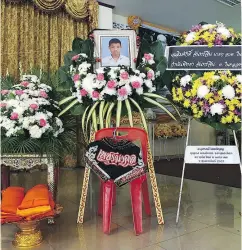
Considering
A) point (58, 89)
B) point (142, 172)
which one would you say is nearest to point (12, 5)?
point (58, 89)

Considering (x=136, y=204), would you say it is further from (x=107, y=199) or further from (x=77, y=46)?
(x=77, y=46)

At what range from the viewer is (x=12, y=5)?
4.51 meters

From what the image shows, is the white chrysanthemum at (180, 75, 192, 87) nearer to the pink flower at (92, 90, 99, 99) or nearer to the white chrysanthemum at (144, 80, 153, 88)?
the white chrysanthemum at (144, 80, 153, 88)

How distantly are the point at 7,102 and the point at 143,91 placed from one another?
1017mm

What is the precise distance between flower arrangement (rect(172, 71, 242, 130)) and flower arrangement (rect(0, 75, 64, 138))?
3.25 feet

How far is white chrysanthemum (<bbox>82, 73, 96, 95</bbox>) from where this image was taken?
222 cm

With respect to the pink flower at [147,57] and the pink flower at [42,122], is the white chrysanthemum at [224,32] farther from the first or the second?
the pink flower at [42,122]

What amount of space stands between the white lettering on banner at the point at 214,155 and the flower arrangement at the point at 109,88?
0.40m

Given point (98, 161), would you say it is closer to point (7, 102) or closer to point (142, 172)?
point (142, 172)

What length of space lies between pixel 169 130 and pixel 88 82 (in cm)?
438

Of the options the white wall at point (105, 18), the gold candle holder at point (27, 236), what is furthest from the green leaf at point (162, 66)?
the white wall at point (105, 18)

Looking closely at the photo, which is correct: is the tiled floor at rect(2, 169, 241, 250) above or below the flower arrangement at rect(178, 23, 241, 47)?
below

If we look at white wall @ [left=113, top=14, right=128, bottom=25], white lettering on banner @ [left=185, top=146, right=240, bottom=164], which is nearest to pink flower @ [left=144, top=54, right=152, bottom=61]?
white lettering on banner @ [left=185, top=146, right=240, bottom=164]

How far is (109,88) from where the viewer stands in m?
2.18
